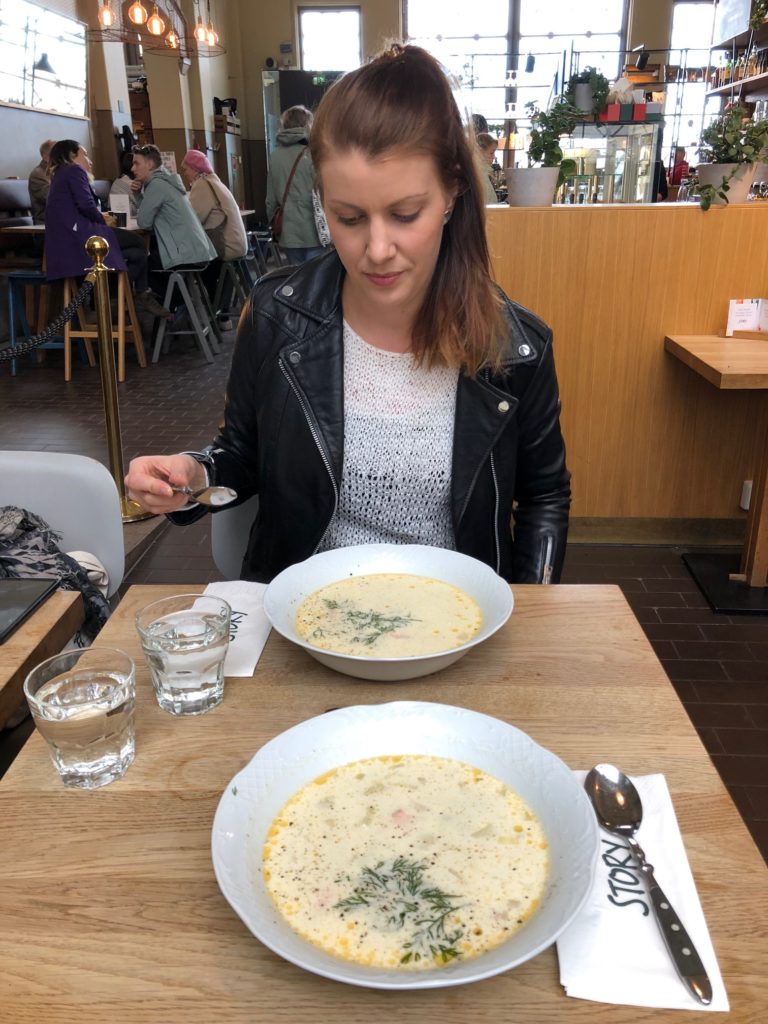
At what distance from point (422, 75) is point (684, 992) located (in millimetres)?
Result: 1275

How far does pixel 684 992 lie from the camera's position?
0.60 metres

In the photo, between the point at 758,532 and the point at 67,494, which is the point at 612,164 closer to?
the point at 758,532

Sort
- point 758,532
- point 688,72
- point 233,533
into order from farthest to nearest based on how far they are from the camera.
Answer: point 688,72 < point 758,532 < point 233,533

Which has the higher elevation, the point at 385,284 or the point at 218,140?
the point at 218,140

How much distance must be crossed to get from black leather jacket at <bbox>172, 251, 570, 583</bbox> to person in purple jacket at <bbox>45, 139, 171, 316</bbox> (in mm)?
4853

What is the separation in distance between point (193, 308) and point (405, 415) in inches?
223

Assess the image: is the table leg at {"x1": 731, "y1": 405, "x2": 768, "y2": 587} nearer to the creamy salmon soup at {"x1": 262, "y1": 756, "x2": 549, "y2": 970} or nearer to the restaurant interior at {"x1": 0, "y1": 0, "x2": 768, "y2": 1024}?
the restaurant interior at {"x1": 0, "y1": 0, "x2": 768, "y2": 1024}

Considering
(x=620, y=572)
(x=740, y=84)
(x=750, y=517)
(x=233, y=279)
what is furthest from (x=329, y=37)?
(x=750, y=517)

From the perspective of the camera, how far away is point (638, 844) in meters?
0.74

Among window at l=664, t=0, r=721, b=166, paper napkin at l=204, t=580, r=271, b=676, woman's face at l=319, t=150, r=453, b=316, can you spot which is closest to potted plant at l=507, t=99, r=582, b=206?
woman's face at l=319, t=150, r=453, b=316

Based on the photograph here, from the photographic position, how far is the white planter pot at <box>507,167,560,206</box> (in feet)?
9.93

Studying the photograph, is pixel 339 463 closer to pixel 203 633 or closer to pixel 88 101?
pixel 203 633

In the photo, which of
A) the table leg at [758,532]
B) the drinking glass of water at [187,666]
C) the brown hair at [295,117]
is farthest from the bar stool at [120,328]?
the drinking glass of water at [187,666]

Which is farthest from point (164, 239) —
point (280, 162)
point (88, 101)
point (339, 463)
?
point (339, 463)
